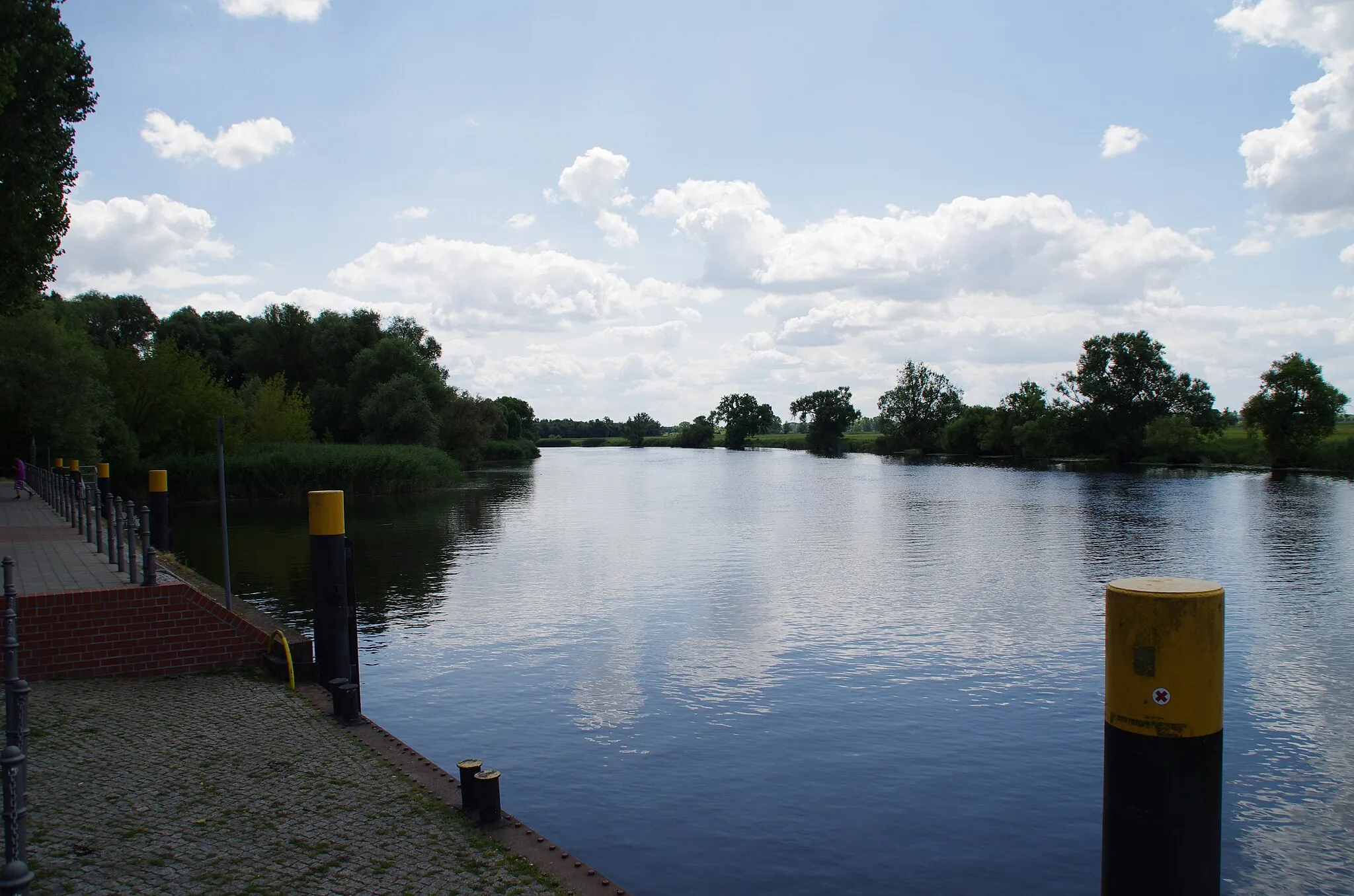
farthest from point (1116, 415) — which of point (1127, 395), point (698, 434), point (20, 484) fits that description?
point (698, 434)

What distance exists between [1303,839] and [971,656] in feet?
17.7

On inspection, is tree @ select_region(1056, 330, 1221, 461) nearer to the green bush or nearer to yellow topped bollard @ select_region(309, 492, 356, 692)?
the green bush

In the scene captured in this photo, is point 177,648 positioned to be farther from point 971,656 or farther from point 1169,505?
point 1169,505

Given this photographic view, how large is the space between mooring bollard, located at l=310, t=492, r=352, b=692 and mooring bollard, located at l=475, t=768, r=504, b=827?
12.3 feet

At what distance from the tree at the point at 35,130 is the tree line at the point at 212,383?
11.3 meters

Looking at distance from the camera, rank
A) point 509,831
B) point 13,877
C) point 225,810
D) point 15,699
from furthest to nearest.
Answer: point 225,810, point 509,831, point 15,699, point 13,877

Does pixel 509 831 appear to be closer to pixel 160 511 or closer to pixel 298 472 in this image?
pixel 160 511

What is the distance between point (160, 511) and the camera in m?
18.1

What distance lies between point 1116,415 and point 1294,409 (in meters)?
18.6

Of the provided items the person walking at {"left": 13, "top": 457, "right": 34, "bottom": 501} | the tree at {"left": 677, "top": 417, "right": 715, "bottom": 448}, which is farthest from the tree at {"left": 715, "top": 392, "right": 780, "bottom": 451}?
the person walking at {"left": 13, "top": 457, "right": 34, "bottom": 501}

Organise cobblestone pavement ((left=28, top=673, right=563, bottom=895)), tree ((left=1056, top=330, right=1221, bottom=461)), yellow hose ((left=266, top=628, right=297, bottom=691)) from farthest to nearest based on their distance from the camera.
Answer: tree ((left=1056, top=330, right=1221, bottom=461)) → yellow hose ((left=266, top=628, right=297, bottom=691)) → cobblestone pavement ((left=28, top=673, right=563, bottom=895))

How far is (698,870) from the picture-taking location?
6.26 metres

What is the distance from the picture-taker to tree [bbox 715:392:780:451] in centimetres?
17410

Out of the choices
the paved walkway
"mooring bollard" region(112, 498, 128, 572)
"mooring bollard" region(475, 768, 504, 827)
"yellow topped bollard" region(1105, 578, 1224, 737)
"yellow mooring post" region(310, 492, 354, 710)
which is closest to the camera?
"yellow topped bollard" region(1105, 578, 1224, 737)
